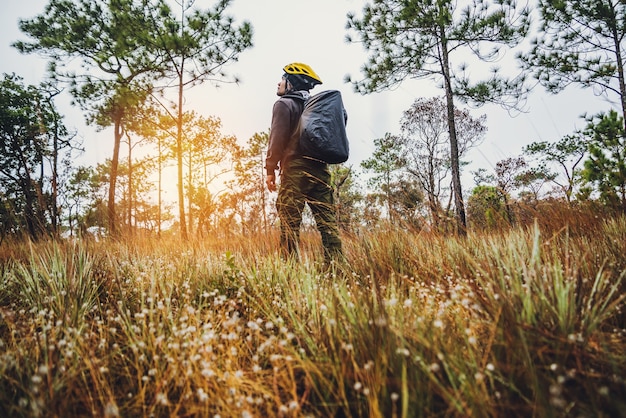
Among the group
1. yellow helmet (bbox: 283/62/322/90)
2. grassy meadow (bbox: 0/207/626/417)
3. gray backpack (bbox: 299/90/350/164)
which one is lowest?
grassy meadow (bbox: 0/207/626/417)

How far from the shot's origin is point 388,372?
0.96 meters

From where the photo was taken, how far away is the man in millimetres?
3084

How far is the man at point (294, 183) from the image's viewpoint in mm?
3084

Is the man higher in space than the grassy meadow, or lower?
higher

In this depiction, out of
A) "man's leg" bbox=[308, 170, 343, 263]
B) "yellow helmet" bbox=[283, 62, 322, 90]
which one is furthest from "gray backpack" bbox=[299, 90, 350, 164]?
"yellow helmet" bbox=[283, 62, 322, 90]

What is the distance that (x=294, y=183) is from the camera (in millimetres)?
3166

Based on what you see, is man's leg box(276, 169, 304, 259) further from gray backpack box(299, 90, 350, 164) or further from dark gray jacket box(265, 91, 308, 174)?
Result: gray backpack box(299, 90, 350, 164)

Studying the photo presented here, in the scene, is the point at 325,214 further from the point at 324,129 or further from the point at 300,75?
the point at 300,75

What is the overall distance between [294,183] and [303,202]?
0.79ft

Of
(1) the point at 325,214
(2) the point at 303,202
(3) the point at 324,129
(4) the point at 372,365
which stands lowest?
(4) the point at 372,365

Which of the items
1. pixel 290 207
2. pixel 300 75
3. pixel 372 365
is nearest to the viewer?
pixel 372 365

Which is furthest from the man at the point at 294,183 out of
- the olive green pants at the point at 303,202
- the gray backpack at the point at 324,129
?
the gray backpack at the point at 324,129

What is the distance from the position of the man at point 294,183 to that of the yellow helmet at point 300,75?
Result: 24 centimetres

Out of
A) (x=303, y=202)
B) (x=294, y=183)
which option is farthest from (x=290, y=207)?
(x=294, y=183)
